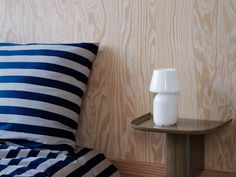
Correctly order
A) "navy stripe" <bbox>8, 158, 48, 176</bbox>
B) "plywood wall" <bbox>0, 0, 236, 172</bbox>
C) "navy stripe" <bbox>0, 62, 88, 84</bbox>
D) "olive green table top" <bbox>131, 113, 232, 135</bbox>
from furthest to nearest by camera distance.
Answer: "navy stripe" <bbox>0, 62, 88, 84</bbox> < "plywood wall" <bbox>0, 0, 236, 172</bbox> < "olive green table top" <bbox>131, 113, 232, 135</bbox> < "navy stripe" <bbox>8, 158, 48, 176</bbox>

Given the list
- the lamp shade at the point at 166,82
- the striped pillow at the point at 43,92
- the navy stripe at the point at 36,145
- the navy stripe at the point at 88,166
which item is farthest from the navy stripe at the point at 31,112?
the lamp shade at the point at 166,82

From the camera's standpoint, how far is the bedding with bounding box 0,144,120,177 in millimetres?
1331

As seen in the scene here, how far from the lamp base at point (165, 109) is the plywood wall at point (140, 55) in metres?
0.15

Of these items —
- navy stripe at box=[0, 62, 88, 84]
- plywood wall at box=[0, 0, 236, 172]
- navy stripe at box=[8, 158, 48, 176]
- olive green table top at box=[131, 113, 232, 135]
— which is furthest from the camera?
navy stripe at box=[0, 62, 88, 84]

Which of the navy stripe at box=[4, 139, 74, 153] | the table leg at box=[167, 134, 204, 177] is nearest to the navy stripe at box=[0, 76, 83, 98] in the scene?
the navy stripe at box=[4, 139, 74, 153]

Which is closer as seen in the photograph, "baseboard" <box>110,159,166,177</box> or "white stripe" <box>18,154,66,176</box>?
"white stripe" <box>18,154,66,176</box>

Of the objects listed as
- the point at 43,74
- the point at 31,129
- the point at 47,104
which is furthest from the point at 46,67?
the point at 31,129

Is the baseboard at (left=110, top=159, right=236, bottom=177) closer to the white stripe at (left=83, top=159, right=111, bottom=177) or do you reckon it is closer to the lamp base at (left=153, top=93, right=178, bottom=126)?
the white stripe at (left=83, top=159, right=111, bottom=177)

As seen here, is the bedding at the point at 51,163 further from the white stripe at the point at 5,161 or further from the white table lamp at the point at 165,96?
the white table lamp at the point at 165,96

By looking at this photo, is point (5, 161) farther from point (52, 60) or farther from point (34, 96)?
point (52, 60)

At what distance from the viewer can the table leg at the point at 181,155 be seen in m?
1.50

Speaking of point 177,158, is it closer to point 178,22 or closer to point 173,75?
point 173,75

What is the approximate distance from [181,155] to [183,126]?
113mm

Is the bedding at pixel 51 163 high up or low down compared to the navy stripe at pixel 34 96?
down
